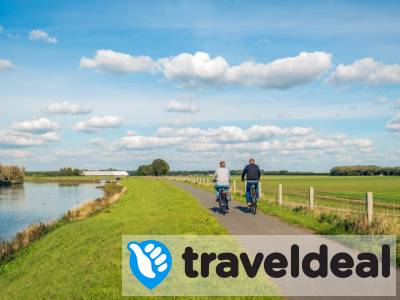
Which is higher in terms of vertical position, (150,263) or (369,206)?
(369,206)

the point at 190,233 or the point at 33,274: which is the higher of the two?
the point at 190,233

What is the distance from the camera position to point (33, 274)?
1522cm

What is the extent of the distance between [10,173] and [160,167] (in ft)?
158

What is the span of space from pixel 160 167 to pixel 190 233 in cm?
14173

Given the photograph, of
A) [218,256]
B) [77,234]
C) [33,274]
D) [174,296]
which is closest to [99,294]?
[174,296]

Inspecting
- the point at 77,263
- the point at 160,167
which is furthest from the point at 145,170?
the point at 77,263

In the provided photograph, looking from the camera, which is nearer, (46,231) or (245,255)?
(245,255)

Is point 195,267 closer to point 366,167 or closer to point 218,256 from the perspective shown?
point 218,256

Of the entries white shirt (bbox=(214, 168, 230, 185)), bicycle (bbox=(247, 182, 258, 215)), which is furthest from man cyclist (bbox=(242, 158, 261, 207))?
white shirt (bbox=(214, 168, 230, 185))

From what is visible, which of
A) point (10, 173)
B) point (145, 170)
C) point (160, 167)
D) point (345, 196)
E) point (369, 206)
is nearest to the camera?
point (369, 206)

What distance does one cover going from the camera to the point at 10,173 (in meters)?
140

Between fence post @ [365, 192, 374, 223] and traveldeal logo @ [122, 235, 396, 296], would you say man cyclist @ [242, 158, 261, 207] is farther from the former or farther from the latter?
traveldeal logo @ [122, 235, 396, 296]

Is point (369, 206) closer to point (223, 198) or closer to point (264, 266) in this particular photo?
point (264, 266)

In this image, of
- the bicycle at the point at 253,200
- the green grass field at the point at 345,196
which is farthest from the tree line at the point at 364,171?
the bicycle at the point at 253,200
